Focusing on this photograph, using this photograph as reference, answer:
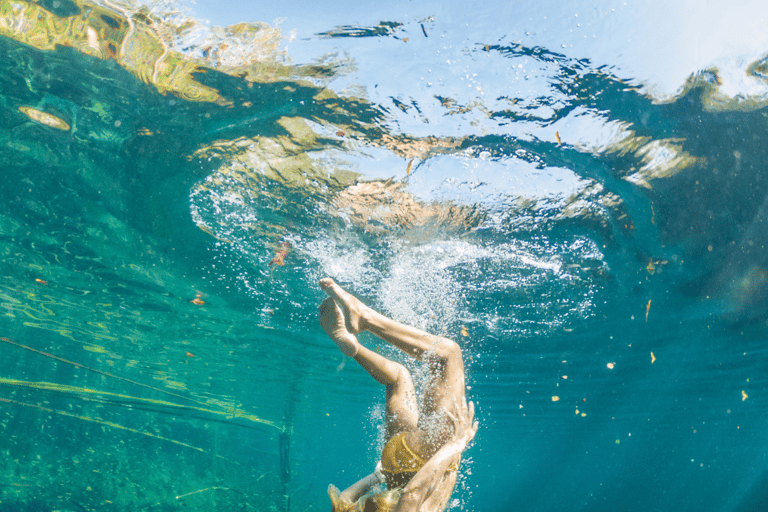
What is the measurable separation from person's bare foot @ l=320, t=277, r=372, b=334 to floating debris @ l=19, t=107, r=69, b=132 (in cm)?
690

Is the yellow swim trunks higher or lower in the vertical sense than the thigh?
lower

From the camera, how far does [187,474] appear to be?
69.2ft

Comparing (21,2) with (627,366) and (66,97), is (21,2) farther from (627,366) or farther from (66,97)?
(627,366)

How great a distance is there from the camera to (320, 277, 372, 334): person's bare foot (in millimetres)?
5547

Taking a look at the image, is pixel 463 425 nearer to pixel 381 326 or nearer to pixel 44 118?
pixel 381 326

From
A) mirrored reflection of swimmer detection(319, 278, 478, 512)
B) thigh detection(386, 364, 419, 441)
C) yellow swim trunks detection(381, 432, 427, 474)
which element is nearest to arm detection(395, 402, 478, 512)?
mirrored reflection of swimmer detection(319, 278, 478, 512)

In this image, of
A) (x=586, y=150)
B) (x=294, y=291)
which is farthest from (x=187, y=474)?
(x=586, y=150)

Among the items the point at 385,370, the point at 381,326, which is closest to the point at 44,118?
the point at 381,326

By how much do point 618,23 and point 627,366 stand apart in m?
20.7

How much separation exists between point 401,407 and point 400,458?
70 centimetres

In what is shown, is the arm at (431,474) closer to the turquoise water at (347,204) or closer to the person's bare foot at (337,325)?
the person's bare foot at (337,325)

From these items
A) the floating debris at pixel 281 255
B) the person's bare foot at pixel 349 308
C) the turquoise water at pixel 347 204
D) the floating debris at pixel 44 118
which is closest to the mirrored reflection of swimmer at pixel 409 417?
the person's bare foot at pixel 349 308

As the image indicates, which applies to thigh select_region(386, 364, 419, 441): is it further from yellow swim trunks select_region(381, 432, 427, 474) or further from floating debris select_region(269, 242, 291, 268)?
floating debris select_region(269, 242, 291, 268)

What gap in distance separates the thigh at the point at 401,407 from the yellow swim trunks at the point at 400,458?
0.72 ft
